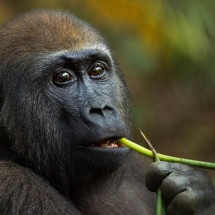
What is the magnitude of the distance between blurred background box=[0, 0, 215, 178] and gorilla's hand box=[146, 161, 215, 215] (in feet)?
8.50

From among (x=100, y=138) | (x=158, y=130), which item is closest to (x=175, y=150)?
(x=158, y=130)

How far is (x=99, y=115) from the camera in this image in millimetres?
4559

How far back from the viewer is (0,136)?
477cm

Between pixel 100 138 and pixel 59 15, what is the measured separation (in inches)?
44.7

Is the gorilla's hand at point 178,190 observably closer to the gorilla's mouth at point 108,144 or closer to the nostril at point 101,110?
the gorilla's mouth at point 108,144

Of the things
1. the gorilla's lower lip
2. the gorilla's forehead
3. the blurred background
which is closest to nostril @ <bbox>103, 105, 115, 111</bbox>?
the gorilla's lower lip

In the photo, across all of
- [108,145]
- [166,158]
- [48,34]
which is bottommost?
[166,158]

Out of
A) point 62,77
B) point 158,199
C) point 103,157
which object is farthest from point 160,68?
point 158,199

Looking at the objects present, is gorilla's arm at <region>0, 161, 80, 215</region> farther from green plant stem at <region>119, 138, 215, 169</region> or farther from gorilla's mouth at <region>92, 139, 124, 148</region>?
green plant stem at <region>119, 138, 215, 169</region>

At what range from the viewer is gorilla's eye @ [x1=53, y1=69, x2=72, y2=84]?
15.9 feet

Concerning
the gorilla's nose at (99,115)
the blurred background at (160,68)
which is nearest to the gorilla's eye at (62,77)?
the gorilla's nose at (99,115)

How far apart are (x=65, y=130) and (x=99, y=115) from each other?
0.85 feet

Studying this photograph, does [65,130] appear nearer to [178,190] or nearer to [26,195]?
[26,195]

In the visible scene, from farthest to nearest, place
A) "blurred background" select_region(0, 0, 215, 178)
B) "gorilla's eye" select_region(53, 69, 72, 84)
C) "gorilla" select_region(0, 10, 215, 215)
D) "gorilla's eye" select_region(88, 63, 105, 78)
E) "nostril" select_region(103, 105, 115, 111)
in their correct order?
"blurred background" select_region(0, 0, 215, 178) < "gorilla's eye" select_region(88, 63, 105, 78) < "gorilla's eye" select_region(53, 69, 72, 84) < "nostril" select_region(103, 105, 115, 111) < "gorilla" select_region(0, 10, 215, 215)
